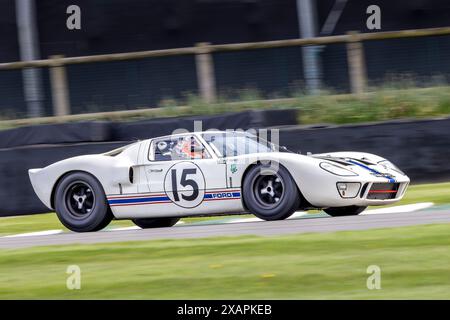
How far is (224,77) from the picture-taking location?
16094 millimetres

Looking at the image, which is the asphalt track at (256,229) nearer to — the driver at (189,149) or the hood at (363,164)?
the hood at (363,164)

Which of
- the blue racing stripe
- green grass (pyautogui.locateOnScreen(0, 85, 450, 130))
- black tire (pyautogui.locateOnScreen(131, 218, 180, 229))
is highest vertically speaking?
green grass (pyautogui.locateOnScreen(0, 85, 450, 130))

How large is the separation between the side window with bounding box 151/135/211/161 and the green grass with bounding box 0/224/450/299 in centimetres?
168

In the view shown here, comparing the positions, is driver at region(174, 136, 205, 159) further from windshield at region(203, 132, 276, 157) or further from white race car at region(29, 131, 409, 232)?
windshield at region(203, 132, 276, 157)

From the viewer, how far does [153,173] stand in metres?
10.2

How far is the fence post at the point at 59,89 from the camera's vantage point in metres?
14.7

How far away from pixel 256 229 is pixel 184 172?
1.36 m

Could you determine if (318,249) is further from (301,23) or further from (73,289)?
(301,23)

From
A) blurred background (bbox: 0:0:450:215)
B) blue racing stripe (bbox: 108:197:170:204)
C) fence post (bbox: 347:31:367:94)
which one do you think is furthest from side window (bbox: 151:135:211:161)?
fence post (bbox: 347:31:367:94)

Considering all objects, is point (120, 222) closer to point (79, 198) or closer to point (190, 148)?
point (79, 198)

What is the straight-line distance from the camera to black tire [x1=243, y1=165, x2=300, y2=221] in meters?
9.30

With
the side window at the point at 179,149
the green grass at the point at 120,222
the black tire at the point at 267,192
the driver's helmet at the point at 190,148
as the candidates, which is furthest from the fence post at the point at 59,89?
the black tire at the point at 267,192
